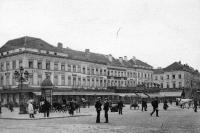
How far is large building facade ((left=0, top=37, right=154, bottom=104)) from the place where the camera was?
58938mm

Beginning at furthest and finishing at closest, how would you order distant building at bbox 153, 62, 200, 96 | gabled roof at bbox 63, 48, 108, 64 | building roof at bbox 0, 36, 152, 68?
distant building at bbox 153, 62, 200, 96, gabled roof at bbox 63, 48, 108, 64, building roof at bbox 0, 36, 152, 68

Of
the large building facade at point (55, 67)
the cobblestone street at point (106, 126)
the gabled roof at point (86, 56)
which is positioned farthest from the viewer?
the gabled roof at point (86, 56)

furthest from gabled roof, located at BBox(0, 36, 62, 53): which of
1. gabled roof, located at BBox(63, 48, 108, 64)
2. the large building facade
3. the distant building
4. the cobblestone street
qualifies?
the distant building

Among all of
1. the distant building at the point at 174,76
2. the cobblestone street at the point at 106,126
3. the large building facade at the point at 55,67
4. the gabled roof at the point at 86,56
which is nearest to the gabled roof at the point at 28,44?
the large building facade at the point at 55,67

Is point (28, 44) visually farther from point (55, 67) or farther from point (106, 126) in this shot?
point (106, 126)

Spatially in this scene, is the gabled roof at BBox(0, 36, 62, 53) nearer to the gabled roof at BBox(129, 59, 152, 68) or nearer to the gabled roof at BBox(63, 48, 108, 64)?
the gabled roof at BBox(63, 48, 108, 64)

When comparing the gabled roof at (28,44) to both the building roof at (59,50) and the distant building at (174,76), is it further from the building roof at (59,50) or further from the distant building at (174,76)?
the distant building at (174,76)

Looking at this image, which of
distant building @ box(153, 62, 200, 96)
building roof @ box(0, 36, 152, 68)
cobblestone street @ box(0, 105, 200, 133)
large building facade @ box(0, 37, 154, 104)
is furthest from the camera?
distant building @ box(153, 62, 200, 96)

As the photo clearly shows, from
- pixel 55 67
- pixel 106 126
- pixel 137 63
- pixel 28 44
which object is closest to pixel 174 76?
pixel 137 63

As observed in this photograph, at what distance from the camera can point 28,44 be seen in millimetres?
59594

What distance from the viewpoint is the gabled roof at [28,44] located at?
59.9 metres

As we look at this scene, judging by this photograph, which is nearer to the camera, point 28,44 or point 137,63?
point 28,44

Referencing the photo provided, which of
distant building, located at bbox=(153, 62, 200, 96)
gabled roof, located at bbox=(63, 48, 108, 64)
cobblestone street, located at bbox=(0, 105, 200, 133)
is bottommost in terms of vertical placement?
cobblestone street, located at bbox=(0, 105, 200, 133)

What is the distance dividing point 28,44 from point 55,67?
Answer: 23.7 ft
